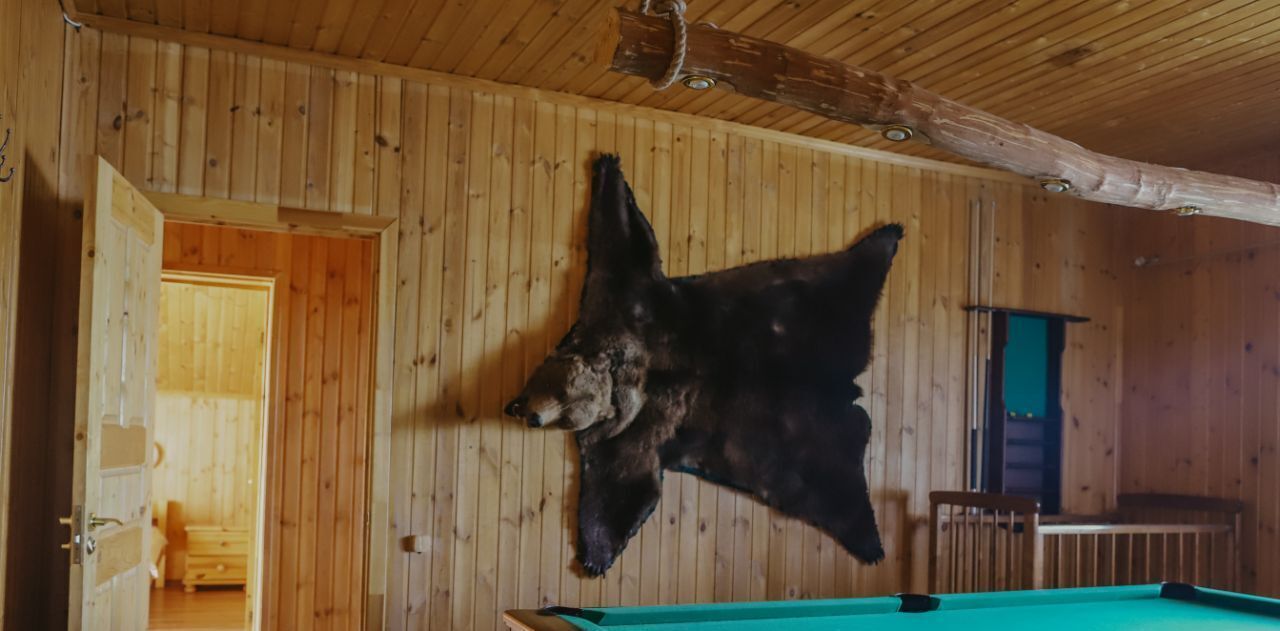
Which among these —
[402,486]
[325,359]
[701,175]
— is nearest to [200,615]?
[325,359]

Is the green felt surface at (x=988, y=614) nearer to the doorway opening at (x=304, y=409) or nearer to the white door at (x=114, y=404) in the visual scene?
the white door at (x=114, y=404)

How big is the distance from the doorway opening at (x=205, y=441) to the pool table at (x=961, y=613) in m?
5.26

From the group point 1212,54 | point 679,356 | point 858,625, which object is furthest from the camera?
point 679,356

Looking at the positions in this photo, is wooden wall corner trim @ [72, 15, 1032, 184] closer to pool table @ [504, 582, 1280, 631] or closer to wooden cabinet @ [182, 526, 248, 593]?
pool table @ [504, 582, 1280, 631]

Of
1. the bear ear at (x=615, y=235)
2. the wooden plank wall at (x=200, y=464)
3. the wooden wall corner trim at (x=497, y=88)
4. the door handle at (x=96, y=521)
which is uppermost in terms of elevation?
the wooden wall corner trim at (x=497, y=88)

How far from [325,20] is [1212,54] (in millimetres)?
3205

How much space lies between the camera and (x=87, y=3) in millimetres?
3746

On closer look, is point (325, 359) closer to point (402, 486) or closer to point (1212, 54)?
point (402, 486)

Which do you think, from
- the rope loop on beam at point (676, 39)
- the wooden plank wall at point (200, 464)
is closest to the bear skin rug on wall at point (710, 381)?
the rope loop on beam at point (676, 39)

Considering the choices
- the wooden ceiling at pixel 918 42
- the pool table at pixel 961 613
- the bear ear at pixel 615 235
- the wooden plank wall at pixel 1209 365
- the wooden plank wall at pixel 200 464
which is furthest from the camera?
the wooden plank wall at pixel 200 464

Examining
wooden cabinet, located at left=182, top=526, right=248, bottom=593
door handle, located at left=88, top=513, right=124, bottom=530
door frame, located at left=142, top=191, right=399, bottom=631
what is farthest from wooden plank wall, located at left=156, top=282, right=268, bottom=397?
door handle, located at left=88, top=513, right=124, bottom=530

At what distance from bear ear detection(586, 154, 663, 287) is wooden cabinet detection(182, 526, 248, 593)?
14.2 feet

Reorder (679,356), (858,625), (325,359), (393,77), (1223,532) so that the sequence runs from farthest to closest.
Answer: (325,359), (1223,532), (679,356), (393,77), (858,625)

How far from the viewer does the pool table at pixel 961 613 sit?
288 centimetres
